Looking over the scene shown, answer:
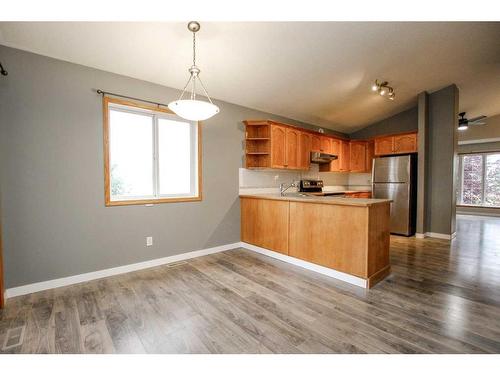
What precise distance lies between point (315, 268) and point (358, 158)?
13.4ft

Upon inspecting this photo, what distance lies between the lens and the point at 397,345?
1617mm

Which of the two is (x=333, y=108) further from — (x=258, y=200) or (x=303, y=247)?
(x=303, y=247)

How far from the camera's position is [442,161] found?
4.65 meters

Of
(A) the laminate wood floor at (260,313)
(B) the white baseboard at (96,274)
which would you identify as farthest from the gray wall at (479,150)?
(B) the white baseboard at (96,274)

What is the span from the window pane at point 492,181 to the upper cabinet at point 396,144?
453 centimetres

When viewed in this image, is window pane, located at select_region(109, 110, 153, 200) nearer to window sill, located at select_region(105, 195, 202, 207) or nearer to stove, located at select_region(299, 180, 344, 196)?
window sill, located at select_region(105, 195, 202, 207)

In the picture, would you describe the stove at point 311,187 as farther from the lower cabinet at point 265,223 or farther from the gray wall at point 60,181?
the gray wall at point 60,181

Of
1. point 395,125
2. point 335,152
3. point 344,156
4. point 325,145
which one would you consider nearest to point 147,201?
point 325,145

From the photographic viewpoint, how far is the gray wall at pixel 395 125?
537 cm

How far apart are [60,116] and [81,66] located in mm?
623

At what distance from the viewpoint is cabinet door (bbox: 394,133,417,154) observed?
5.04 m

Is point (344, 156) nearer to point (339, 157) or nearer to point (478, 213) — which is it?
point (339, 157)

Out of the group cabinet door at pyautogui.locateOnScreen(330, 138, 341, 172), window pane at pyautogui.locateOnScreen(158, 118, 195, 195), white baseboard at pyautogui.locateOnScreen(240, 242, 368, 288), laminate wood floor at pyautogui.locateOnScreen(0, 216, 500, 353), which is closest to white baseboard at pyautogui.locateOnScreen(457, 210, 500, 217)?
cabinet door at pyautogui.locateOnScreen(330, 138, 341, 172)
